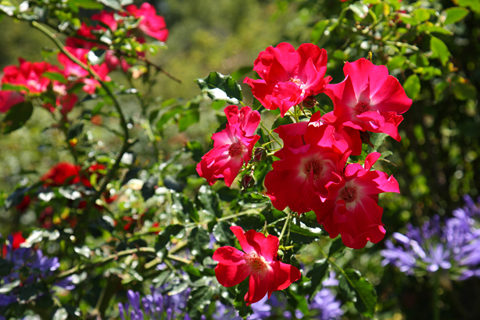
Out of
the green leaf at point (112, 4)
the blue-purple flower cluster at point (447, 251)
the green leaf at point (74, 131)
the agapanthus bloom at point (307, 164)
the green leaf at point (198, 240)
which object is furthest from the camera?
the blue-purple flower cluster at point (447, 251)

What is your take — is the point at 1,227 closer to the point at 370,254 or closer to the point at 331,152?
the point at 370,254

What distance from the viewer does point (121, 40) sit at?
74cm

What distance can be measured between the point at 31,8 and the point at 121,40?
0.75 feet

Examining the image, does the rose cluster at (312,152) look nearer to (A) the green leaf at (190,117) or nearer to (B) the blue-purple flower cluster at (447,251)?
(A) the green leaf at (190,117)

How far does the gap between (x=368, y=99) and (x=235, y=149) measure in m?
0.16

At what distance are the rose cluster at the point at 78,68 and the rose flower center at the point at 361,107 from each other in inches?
19.5

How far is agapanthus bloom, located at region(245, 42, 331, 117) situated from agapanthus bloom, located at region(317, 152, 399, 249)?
0.10m

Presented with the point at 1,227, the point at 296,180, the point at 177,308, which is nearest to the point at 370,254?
the point at 177,308

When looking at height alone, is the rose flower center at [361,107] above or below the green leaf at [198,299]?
above

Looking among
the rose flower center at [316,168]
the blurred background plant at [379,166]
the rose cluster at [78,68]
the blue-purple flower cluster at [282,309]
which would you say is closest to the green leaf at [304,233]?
the blurred background plant at [379,166]

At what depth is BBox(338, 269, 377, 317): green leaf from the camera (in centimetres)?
58

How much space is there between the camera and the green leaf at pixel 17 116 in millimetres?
813

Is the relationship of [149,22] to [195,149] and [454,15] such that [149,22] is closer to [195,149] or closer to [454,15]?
[195,149]

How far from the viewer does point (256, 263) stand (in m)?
0.45
